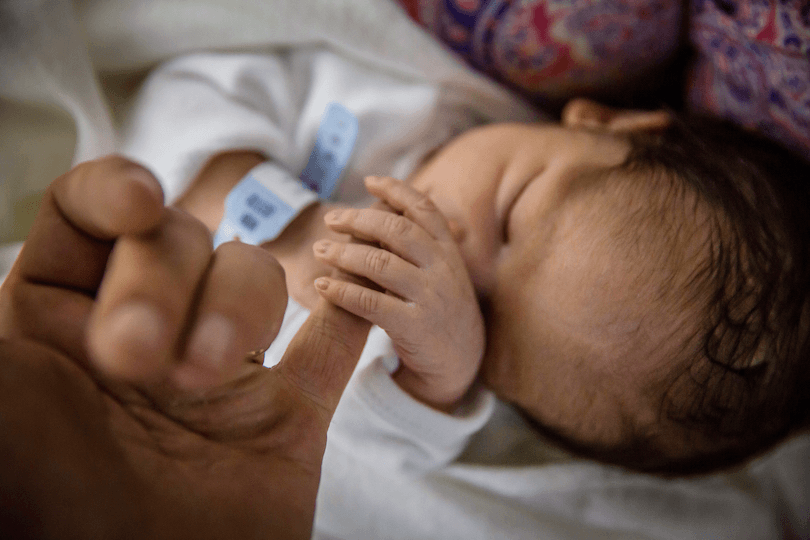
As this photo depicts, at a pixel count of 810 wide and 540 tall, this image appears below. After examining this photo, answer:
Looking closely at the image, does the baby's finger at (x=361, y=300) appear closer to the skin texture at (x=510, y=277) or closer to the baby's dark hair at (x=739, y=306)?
the skin texture at (x=510, y=277)

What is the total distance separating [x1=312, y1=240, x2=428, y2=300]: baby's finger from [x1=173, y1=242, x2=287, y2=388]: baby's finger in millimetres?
153

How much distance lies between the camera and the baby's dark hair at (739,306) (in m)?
0.60

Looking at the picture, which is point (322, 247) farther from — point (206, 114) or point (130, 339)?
point (206, 114)

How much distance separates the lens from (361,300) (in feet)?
1.54

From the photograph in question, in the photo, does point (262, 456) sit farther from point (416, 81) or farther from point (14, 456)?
point (416, 81)

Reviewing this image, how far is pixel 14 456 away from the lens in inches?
11.1

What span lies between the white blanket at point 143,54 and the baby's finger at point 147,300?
0.42 meters

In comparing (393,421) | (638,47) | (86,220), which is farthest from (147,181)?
(638,47)

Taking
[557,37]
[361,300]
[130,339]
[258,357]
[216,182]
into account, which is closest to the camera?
[130,339]

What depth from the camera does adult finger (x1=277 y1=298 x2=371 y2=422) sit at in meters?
0.42

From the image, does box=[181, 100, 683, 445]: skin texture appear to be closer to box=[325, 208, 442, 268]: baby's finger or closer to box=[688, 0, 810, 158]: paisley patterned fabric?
box=[325, 208, 442, 268]: baby's finger

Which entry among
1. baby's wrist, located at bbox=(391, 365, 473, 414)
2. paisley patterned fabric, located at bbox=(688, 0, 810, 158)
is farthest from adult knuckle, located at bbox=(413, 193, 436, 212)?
paisley patterned fabric, located at bbox=(688, 0, 810, 158)

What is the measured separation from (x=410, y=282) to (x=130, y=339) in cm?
29

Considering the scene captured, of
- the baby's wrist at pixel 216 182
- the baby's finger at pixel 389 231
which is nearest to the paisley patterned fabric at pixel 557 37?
the baby's wrist at pixel 216 182
